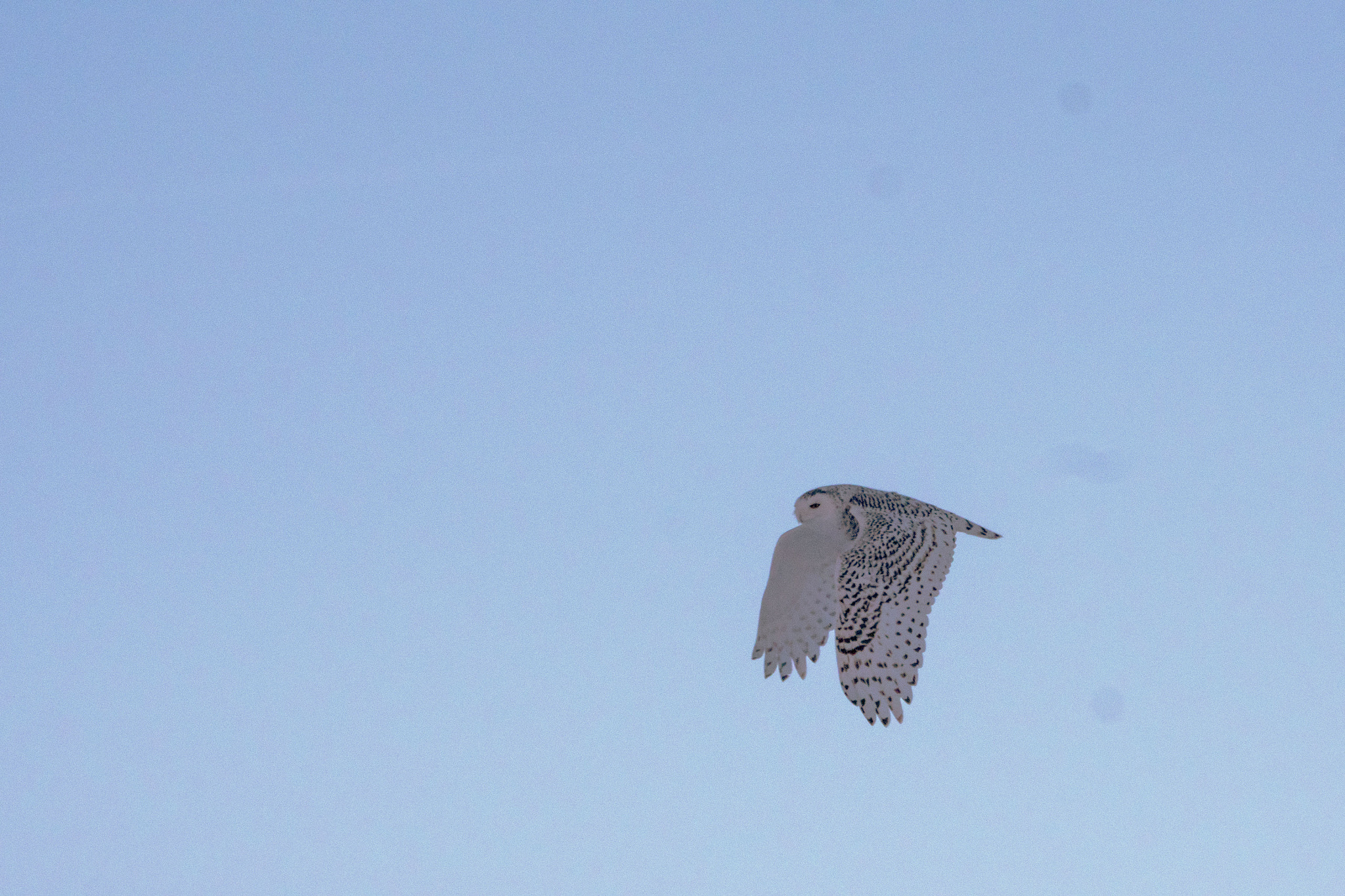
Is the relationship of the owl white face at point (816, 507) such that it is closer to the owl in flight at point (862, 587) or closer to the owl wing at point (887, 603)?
the owl in flight at point (862, 587)

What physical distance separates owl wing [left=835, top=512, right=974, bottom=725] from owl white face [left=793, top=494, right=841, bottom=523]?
523 millimetres

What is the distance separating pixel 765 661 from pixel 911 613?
248 cm

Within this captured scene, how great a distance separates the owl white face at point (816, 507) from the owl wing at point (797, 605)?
0.65 m

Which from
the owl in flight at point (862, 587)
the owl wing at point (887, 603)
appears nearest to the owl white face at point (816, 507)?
the owl in flight at point (862, 587)

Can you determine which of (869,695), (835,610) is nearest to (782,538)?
A: (835,610)

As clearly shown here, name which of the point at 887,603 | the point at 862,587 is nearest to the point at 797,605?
the point at 862,587

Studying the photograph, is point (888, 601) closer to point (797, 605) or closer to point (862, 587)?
point (862, 587)

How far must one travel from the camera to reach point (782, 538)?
19453mm

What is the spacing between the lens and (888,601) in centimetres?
1992

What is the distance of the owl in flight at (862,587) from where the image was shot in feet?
61.9

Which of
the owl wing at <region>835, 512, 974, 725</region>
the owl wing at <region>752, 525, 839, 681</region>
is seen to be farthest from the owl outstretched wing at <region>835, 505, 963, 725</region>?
the owl wing at <region>752, 525, 839, 681</region>

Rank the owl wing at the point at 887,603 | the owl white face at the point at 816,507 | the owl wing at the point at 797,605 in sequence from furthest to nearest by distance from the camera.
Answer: the owl white face at the point at 816,507
the owl wing at the point at 887,603
the owl wing at the point at 797,605

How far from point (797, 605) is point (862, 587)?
1.30 m

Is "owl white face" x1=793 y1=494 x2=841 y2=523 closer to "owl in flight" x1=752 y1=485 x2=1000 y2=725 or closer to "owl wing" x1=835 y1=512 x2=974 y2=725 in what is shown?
"owl in flight" x1=752 y1=485 x2=1000 y2=725
